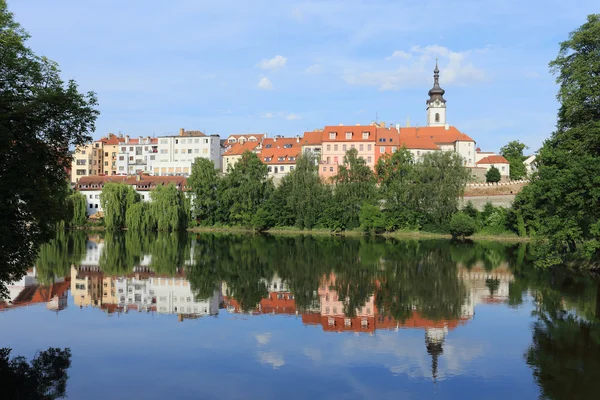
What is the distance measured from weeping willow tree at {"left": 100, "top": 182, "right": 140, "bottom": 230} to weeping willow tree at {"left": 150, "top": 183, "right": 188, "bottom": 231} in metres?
2.83

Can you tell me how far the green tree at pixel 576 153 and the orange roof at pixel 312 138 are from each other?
56.1 m

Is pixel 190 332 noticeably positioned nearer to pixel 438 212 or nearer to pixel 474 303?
pixel 474 303

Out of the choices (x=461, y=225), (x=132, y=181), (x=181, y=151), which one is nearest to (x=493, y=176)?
(x=461, y=225)

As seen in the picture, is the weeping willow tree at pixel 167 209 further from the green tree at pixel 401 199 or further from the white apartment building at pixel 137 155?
the white apartment building at pixel 137 155

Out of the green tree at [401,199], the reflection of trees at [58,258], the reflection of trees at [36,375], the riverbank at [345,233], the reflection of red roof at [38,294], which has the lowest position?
the reflection of trees at [36,375]

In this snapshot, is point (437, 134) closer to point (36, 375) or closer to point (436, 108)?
point (436, 108)

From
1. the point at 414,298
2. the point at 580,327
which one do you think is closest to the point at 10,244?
the point at 414,298

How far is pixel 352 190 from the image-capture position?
64438mm

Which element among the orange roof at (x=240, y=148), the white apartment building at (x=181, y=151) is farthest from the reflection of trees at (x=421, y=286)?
the white apartment building at (x=181, y=151)

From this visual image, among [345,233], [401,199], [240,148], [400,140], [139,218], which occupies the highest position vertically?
[400,140]

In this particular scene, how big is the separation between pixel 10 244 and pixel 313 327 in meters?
9.40

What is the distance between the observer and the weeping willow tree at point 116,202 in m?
66.4

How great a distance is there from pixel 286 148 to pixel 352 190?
24.4m

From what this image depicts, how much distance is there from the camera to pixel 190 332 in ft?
61.4
